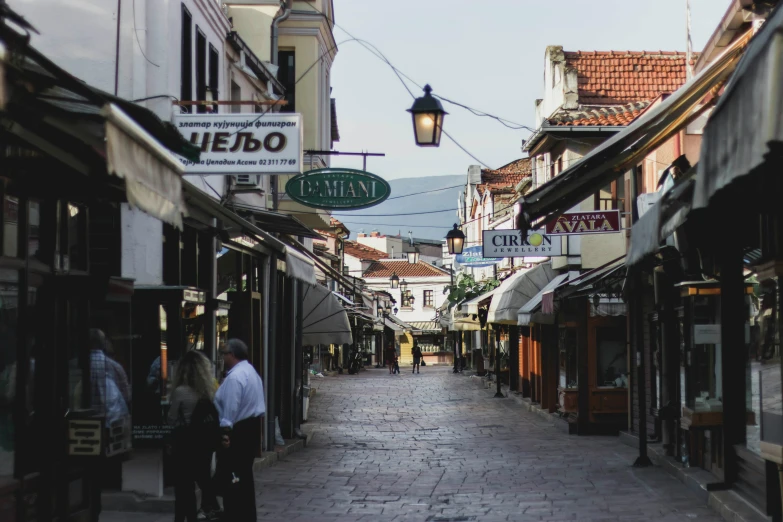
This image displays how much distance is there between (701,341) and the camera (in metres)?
12.7

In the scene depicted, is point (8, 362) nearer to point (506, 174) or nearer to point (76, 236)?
point (76, 236)

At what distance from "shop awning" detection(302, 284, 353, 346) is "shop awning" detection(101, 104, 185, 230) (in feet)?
56.0

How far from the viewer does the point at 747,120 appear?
5.39 meters

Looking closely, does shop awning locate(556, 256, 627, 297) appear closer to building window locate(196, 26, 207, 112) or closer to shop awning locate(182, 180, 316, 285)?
shop awning locate(182, 180, 316, 285)

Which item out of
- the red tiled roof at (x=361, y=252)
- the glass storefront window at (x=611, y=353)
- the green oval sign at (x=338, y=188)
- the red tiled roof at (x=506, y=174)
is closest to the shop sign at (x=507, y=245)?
the glass storefront window at (x=611, y=353)

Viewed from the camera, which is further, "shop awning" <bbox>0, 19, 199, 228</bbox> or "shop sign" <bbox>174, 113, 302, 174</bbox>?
"shop sign" <bbox>174, 113, 302, 174</bbox>

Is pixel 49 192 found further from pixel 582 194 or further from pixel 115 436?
pixel 582 194

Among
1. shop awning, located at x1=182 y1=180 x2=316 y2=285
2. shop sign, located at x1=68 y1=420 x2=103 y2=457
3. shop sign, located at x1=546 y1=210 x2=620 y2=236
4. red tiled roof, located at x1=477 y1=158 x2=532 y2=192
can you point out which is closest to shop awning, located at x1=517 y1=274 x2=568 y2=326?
shop awning, located at x1=182 y1=180 x2=316 y2=285

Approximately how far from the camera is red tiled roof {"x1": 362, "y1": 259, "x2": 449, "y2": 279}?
102 meters

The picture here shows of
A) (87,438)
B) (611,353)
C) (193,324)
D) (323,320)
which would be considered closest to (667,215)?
(87,438)

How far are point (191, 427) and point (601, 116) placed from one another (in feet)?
57.6

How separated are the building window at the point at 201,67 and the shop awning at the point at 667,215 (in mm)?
7185

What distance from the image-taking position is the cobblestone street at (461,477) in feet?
40.0

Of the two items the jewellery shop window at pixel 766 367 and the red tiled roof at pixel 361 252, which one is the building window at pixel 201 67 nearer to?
the jewellery shop window at pixel 766 367
